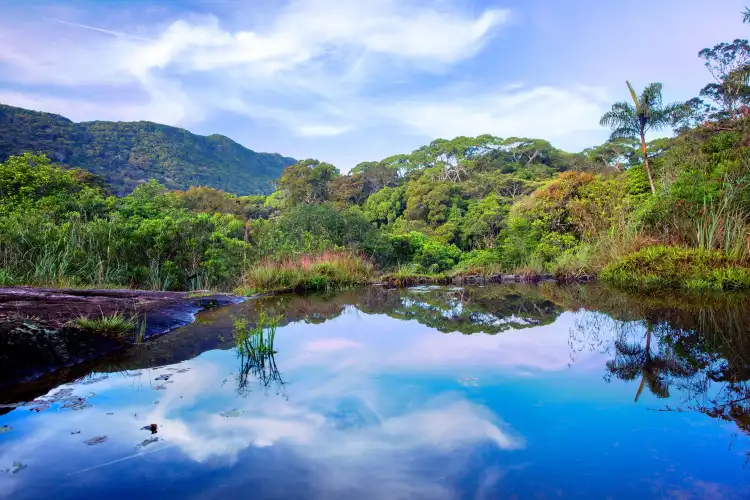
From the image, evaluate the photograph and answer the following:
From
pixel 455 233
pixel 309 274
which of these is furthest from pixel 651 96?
pixel 309 274

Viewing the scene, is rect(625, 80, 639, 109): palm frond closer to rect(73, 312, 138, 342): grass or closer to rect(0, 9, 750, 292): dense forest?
rect(0, 9, 750, 292): dense forest

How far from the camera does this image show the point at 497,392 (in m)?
3.14

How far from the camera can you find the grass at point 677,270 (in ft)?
24.9

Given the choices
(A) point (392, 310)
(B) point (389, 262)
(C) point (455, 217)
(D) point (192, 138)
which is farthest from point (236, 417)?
(D) point (192, 138)

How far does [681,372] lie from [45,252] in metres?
8.38

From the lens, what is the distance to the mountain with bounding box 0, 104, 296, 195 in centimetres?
4269

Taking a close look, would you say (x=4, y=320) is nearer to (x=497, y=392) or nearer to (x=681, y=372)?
(x=497, y=392)

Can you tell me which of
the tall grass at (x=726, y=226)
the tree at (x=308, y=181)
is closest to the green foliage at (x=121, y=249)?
the tall grass at (x=726, y=226)

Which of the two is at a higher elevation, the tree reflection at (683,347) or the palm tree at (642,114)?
the palm tree at (642,114)

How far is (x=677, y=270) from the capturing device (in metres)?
8.33

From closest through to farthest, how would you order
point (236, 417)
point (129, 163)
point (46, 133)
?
point (236, 417)
point (46, 133)
point (129, 163)

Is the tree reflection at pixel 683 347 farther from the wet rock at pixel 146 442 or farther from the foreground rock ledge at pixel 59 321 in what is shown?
the foreground rock ledge at pixel 59 321

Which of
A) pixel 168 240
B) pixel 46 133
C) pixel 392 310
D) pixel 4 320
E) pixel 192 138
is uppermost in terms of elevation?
pixel 192 138

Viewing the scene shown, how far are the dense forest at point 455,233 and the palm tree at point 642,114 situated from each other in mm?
47
